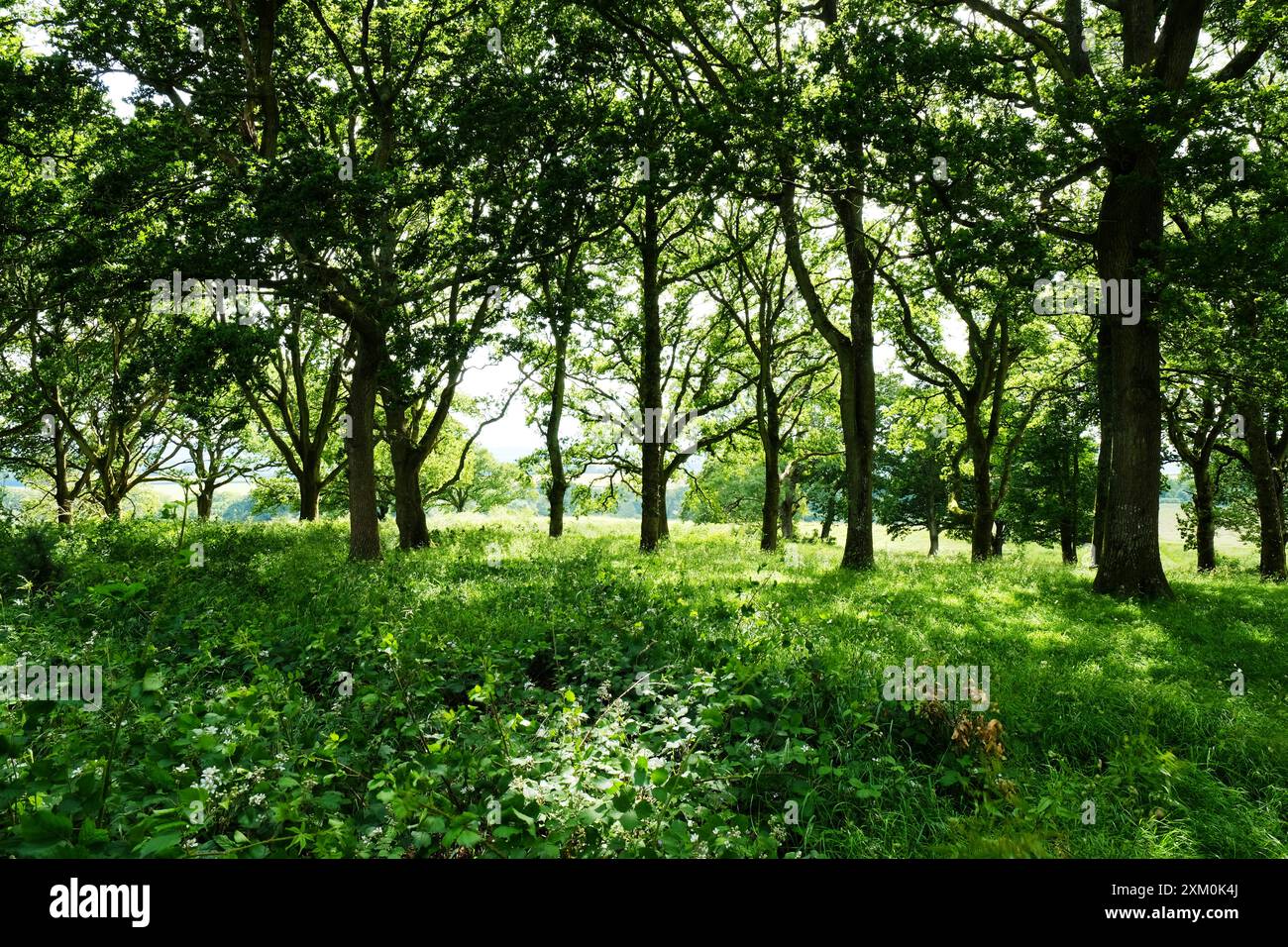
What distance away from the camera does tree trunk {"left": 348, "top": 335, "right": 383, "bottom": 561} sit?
52.2ft

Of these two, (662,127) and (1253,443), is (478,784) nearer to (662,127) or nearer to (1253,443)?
(662,127)

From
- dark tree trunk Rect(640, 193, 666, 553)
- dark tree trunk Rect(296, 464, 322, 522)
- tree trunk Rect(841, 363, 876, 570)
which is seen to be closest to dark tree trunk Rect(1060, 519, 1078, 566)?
tree trunk Rect(841, 363, 876, 570)

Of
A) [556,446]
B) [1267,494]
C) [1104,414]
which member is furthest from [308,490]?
[1267,494]

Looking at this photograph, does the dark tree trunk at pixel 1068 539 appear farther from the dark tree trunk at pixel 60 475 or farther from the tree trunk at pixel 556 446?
the dark tree trunk at pixel 60 475

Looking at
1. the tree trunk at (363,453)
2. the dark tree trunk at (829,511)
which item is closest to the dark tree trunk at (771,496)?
the tree trunk at (363,453)

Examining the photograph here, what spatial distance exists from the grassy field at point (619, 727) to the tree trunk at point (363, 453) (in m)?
4.91

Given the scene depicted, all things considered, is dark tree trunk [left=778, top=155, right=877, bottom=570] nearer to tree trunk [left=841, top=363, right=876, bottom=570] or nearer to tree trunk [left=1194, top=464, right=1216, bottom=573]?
tree trunk [left=841, top=363, right=876, bottom=570]

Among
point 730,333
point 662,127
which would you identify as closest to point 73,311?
point 662,127

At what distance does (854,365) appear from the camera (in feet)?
52.6

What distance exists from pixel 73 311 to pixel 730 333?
71.3 ft

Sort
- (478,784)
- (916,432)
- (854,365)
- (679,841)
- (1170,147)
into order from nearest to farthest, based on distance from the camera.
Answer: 1. (679,841)
2. (478,784)
3. (1170,147)
4. (854,365)
5. (916,432)

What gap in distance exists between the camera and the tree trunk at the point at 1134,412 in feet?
40.5

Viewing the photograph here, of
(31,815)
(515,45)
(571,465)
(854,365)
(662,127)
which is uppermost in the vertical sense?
(515,45)

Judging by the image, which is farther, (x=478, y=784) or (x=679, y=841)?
(x=478, y=784)
